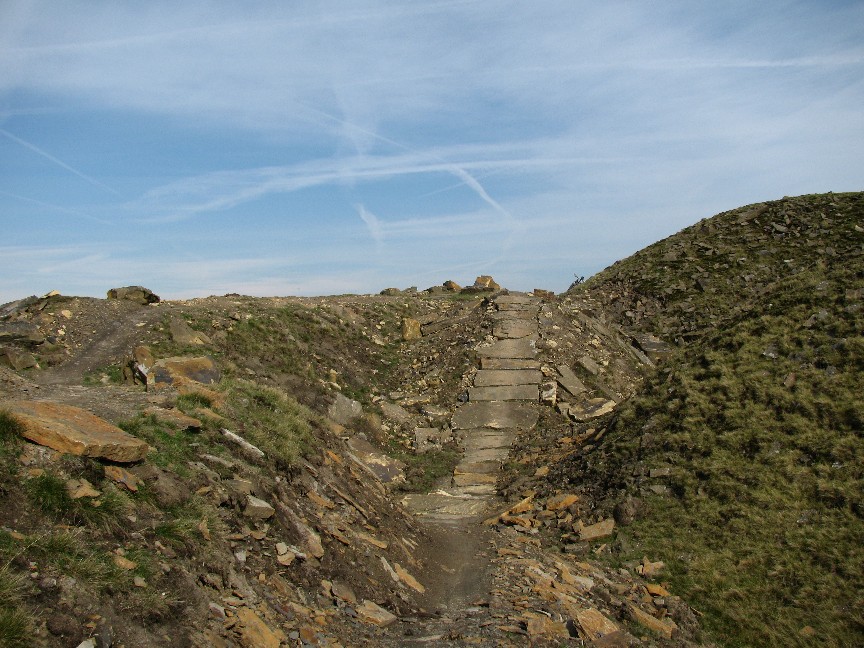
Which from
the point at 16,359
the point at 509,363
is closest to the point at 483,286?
the point at 509,363

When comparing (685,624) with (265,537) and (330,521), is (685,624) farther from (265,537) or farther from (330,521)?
(265,537)

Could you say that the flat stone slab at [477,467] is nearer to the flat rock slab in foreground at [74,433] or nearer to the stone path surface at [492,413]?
the stone path surface at [492,413]

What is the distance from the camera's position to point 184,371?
14.1 m

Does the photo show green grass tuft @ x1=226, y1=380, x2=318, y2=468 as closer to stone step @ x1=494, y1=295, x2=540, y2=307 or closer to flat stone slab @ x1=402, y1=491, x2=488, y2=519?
flat stone slab @ x1=402, y1=491, x2=488, y2=519

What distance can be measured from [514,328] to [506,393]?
17.7ft

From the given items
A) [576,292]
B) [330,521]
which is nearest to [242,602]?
[330,521]

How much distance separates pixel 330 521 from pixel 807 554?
9.12 m

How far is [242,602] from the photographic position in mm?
7109

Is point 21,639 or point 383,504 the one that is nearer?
point 21,639

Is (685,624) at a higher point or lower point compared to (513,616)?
lower

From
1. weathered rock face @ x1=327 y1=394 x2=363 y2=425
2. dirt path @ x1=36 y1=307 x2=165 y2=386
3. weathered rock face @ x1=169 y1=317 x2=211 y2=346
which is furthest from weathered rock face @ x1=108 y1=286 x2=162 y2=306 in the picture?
weathered rock face @ x1=327 y1=394 x2=363 y2=425

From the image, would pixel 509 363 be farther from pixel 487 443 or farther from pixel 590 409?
pixel 487 443

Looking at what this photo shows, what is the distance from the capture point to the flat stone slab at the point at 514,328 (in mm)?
27750

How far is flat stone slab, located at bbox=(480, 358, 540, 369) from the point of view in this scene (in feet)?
83.0
